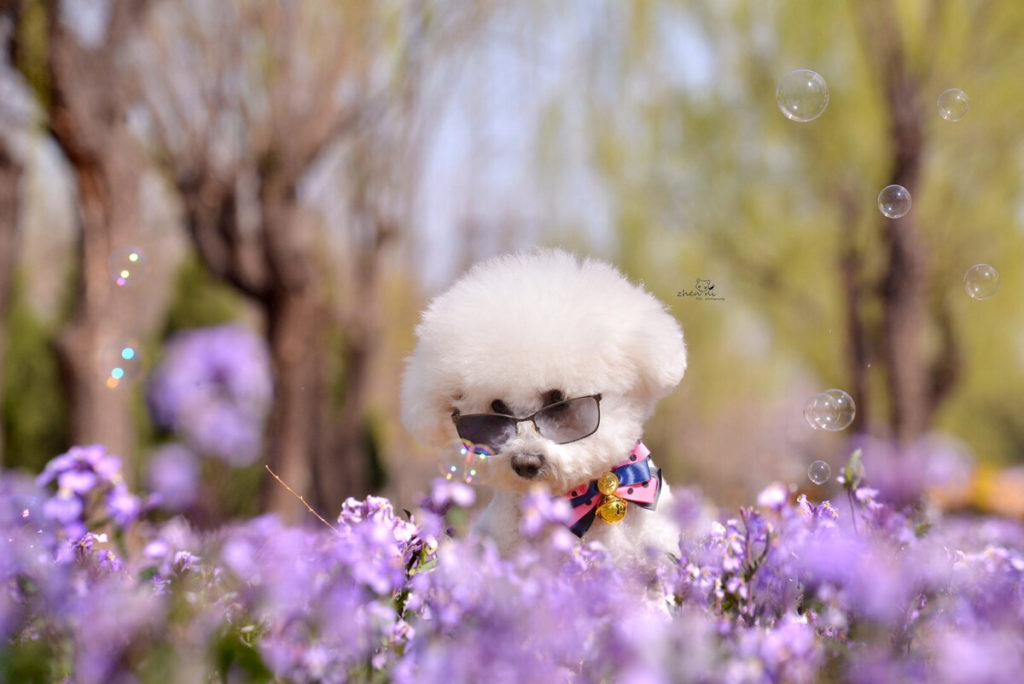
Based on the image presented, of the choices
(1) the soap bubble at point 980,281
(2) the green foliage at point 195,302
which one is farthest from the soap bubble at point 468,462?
(2) the green foliage at point 195,302

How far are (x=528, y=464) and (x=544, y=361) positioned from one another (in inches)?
8.7

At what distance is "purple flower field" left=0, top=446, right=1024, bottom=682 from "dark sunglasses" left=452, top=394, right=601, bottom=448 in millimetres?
294

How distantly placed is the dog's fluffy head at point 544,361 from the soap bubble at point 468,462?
1.5 inches

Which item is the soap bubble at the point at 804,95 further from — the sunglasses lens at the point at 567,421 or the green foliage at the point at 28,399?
the green foliage at the point at 28,399

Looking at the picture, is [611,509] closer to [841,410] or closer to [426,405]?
[426,405]

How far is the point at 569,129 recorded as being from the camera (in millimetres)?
10945

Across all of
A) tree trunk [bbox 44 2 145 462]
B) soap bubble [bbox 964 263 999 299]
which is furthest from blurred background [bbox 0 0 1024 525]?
soap bubble [bbox 964 263 999 299]

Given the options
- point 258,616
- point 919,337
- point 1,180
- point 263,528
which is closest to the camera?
point 258,616

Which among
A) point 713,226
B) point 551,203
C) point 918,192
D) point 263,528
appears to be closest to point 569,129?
point 551,203

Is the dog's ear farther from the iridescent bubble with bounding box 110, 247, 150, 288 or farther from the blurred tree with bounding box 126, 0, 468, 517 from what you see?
the blurred tree with bounding box 126, 0, 468, 517

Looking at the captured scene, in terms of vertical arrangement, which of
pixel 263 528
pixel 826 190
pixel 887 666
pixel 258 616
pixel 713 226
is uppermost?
pixel 887 666

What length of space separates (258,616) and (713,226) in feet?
32.2

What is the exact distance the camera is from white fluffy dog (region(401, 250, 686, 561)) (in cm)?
194

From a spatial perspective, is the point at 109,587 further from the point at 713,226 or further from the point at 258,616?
the point at 713,226
